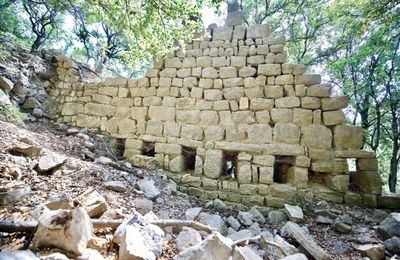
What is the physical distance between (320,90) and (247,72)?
139cm

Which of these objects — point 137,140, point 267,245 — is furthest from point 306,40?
point 267,245

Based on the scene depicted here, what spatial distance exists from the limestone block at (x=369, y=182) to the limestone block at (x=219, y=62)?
320 centimetres

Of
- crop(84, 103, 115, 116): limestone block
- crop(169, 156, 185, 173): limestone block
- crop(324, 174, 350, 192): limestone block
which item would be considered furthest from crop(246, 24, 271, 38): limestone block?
crop(84, 103, 115, 116): limestone block

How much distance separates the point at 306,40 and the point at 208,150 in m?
7.27

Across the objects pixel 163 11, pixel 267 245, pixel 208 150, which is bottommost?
pixel 267 245

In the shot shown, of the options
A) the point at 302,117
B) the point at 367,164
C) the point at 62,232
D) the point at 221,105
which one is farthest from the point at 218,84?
the point at 62,232

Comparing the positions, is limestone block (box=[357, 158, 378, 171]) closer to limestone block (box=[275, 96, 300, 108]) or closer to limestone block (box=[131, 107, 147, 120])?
limestone block (box=[275, 96, 300, 108])

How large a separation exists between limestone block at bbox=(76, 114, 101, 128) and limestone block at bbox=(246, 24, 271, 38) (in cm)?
388

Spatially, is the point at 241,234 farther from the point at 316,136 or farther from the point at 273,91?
the point at 273,91

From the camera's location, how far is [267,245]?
2844 mm

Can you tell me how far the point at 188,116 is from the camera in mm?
4754

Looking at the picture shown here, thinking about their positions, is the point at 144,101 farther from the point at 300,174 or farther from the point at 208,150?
the point at 300,174

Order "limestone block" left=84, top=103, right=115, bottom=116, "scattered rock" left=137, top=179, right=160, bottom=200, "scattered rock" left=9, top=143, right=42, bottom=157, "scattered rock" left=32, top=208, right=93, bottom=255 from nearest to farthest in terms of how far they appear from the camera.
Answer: "scattered rock" left=32, top=208, right=93, bottom=255 → "scattered rock" left=9, top=143, right=42, bottom=157 → "scattered rock" left=137, top=179, right=160, bottom=200 → "limestone block" left=84, top=103, right=115, bottom=116

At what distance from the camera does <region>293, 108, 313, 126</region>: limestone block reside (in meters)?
4.16
